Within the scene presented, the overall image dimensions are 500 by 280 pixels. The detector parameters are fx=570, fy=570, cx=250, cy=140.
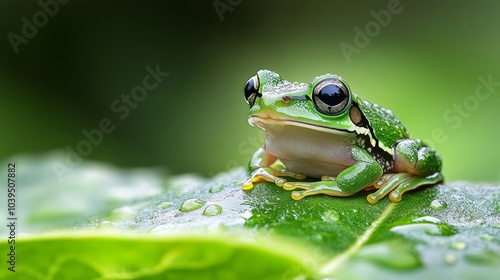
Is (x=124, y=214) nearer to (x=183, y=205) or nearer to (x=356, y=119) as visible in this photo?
(x=183, y=205)

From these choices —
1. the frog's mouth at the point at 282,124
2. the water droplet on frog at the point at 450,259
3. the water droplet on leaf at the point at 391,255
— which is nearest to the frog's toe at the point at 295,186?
the frog's mouth at the point at 282,124

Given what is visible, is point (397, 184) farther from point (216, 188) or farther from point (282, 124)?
point (216, 188)

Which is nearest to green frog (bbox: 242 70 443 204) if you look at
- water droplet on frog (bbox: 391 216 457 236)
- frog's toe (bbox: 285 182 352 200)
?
frog's toe (bbox: 285 182 352 200)

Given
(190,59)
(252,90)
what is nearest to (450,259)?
(252,90)

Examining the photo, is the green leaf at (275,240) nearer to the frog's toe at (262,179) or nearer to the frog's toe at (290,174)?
the frog's toe at (262,179)

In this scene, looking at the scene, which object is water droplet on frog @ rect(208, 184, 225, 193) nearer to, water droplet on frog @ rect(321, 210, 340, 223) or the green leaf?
the green leaf

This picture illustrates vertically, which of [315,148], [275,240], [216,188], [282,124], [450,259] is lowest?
[450,259]

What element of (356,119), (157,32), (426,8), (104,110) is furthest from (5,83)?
(356,119)
